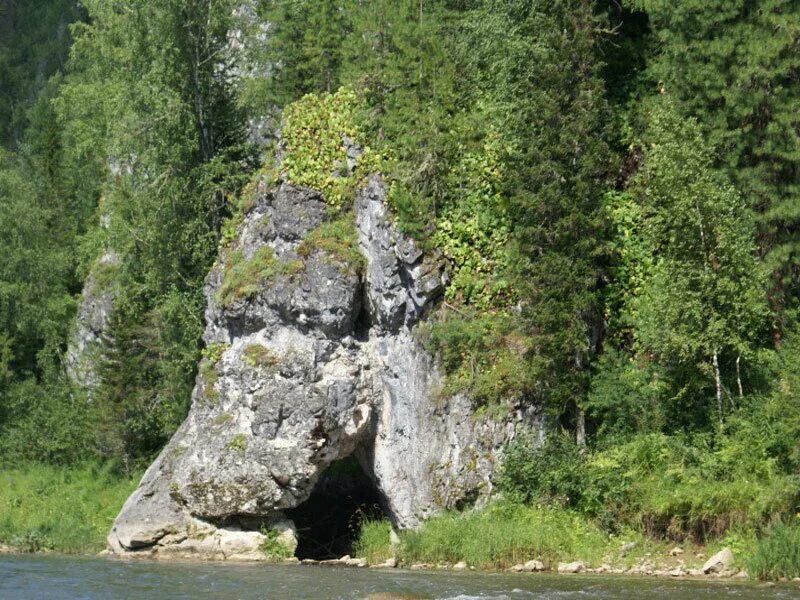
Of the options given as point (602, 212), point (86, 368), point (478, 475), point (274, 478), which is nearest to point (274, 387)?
point (274, 478)

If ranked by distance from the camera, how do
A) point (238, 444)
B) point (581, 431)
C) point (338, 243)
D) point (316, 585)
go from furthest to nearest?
1. point (338, 243)
2. point (238, 444)
3. point (581, 431)
4. point (316, 585)

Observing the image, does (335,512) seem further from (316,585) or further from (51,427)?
(51,427)

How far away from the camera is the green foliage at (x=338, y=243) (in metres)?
27.1

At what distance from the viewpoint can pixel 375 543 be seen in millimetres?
25750

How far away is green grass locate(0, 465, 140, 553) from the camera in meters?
30.3

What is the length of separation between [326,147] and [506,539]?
11.6 metres

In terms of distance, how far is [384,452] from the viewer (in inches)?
1043

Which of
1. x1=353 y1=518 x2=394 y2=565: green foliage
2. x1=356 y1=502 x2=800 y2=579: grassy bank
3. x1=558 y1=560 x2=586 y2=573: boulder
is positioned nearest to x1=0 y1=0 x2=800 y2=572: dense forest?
x1=356 y1=502 x2=800 y2=579: grassy bank

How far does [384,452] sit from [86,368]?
58.0 feet

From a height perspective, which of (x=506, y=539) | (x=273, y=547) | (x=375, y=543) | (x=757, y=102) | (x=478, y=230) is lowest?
(x=375, y=543)

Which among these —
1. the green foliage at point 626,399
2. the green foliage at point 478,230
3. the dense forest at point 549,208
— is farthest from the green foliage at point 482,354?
the green foliage at point 626,399

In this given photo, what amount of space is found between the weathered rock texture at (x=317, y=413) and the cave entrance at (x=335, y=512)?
2.12m

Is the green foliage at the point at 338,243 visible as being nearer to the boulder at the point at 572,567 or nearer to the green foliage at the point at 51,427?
the boulder at the point at 572,567

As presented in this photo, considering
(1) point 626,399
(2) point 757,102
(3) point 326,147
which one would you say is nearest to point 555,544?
(1) point 626,399
